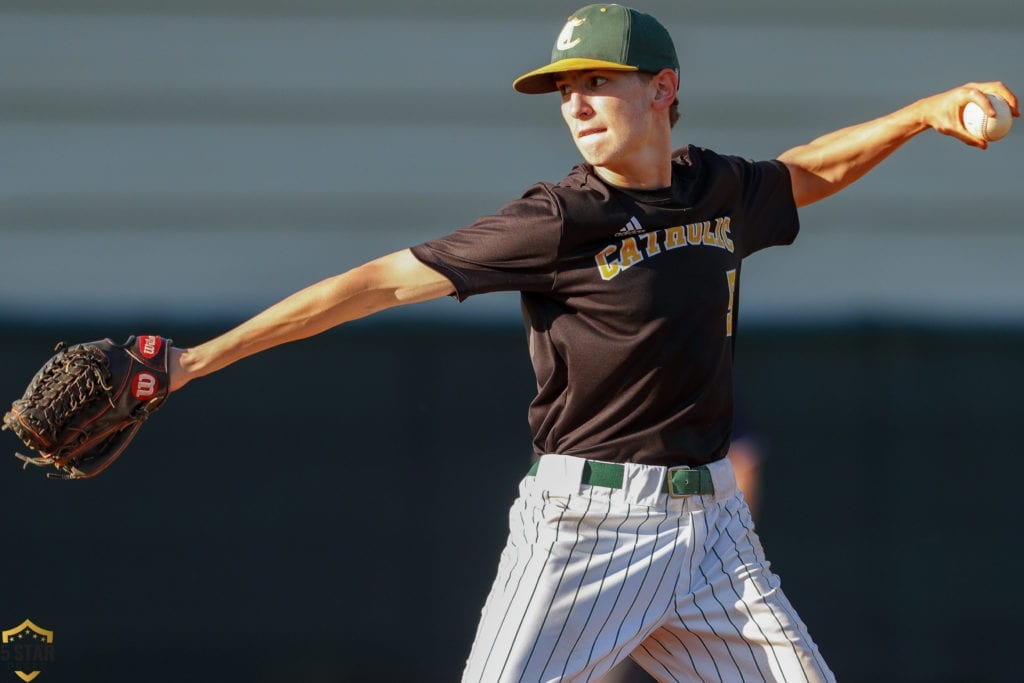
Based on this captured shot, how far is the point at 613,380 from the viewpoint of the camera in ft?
10.0

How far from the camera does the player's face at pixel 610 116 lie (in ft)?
10.1

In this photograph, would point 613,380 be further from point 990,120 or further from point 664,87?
point 990,120

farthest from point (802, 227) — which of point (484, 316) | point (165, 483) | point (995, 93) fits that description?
point (165, 483)

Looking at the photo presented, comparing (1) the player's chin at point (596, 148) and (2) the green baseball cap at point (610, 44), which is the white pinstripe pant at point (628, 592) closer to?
(1) the player's chin at point (596, 148)

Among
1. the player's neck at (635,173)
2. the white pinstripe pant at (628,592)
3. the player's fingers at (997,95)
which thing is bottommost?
the white pinstripe pant at (628,592)

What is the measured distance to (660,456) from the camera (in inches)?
120

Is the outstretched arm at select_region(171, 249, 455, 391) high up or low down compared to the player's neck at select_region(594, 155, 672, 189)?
down

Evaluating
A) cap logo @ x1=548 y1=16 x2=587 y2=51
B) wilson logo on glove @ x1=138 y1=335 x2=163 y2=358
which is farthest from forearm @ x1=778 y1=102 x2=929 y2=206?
wilson logo on glove @ x1=138 y1=335 x2=163 y2=358

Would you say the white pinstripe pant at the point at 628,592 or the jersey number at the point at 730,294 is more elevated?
the jersey number at the point at 730,294

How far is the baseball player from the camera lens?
115 inches

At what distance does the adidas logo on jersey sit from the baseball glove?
3.31 ft
